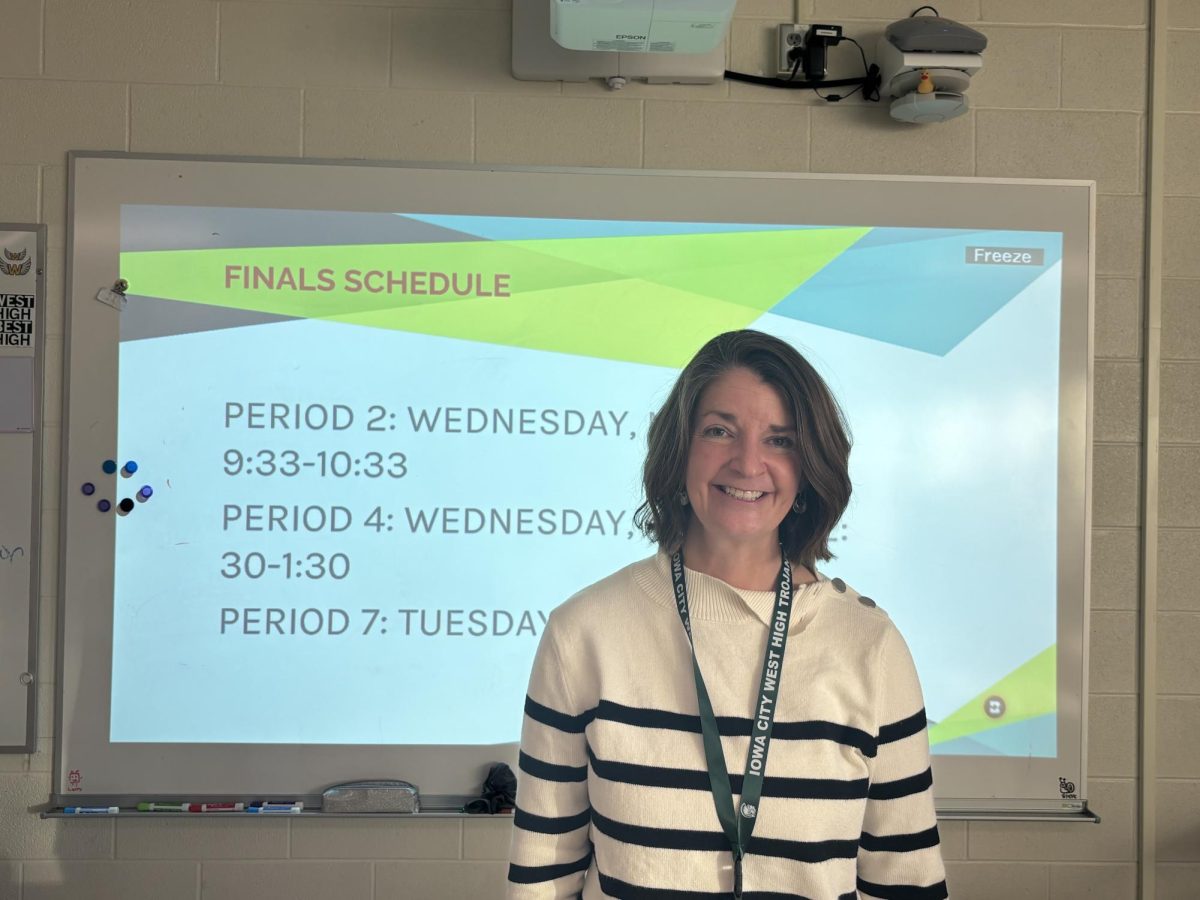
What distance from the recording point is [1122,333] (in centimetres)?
246

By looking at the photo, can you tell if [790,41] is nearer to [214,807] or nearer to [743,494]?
[743,494]

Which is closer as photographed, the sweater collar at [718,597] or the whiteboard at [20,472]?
the sweater collar at [718,597]

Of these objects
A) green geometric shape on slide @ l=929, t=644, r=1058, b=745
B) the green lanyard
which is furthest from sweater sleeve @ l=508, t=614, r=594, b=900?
green geometric shape on slide @ l=929, t=644, r=1058, b=745

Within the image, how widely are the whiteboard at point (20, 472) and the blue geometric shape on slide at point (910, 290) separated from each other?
176 centimetres

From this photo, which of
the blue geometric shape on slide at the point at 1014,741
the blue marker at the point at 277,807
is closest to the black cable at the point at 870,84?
the blue geometric shape on slide at the point at 1014,741

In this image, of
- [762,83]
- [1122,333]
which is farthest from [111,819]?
[1122,333]

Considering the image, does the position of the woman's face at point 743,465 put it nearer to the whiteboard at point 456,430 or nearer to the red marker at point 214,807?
the whiteboard at point 456,430

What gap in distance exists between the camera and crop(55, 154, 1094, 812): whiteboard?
7.63ft

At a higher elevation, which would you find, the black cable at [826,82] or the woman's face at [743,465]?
the black cable at [826,82]

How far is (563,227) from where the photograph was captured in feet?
7.87

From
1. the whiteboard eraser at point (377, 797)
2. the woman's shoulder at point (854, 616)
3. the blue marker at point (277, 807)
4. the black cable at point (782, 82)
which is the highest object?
the black cable at point (782, 82)

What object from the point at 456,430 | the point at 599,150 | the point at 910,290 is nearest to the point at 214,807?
the point at 456,430

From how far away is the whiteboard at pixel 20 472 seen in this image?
2.32 meters

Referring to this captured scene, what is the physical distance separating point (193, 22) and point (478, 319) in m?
0.98
